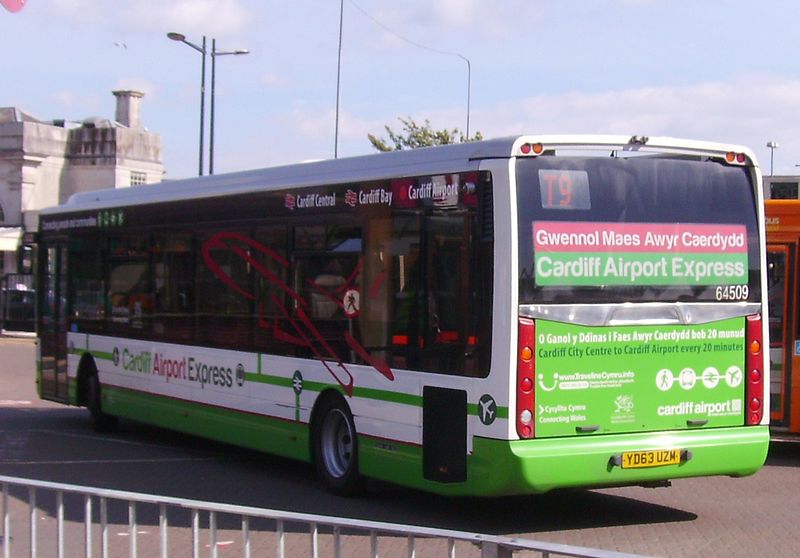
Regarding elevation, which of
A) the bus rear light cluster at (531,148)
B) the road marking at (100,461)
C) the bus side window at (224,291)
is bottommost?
the road marking at (100,461)

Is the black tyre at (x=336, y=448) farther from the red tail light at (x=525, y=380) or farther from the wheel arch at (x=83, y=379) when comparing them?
the wheel arch at (x=83, y=379)

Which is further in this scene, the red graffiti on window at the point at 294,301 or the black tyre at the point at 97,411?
the black tyre at the point at 97,411

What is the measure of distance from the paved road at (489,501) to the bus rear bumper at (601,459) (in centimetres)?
46

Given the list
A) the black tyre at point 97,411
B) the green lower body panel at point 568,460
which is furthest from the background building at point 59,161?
the green lower body panel at point 568,460

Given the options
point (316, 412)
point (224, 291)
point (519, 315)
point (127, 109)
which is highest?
point (127, 109)

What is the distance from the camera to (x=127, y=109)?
58812 millimetres

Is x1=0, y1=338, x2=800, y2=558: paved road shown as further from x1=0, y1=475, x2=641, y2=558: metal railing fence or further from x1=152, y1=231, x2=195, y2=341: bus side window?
x1=0, y1=475, x2=641, y2=558: metal railing fence

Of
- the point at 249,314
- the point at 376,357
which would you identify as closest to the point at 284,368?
the point at 249,314

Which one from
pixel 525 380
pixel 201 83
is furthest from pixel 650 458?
pixel 201 83

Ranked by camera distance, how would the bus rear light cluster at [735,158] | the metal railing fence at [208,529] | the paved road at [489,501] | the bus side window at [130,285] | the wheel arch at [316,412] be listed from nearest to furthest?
the metal railing fence at [208,529] → the paved road at [489,501] → the bus rear light cluster at [735,158] → the wheel arch at [316,412] → the bus side window at [130,285]

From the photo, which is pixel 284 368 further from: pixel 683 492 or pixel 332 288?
pixel 683 492

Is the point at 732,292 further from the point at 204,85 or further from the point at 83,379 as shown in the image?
the point at 204,85

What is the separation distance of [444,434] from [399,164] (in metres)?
2.31

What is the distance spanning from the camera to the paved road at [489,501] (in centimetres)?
941
